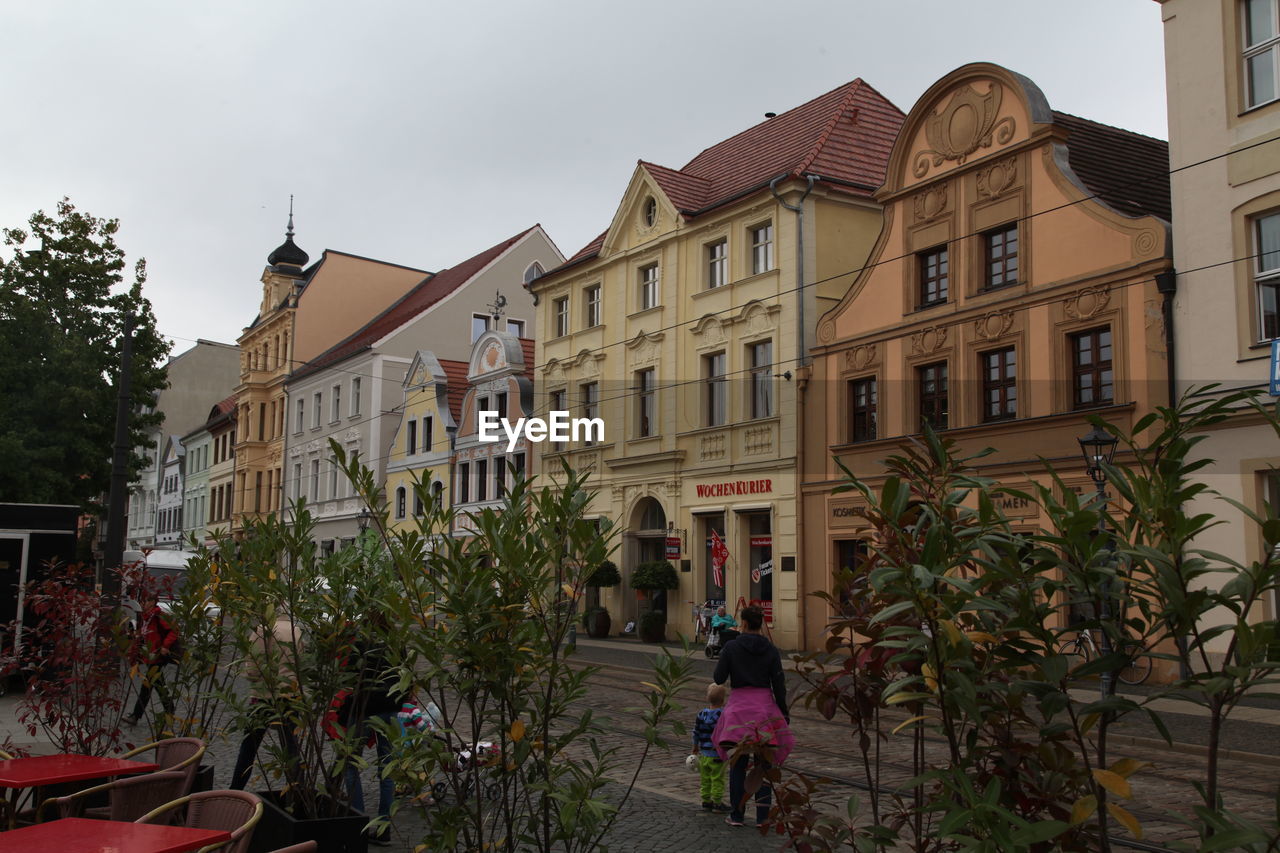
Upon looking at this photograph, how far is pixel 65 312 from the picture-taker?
30.9m

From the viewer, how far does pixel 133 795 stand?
Result: 636 cm

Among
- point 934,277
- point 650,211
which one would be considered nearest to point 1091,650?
point 934,277

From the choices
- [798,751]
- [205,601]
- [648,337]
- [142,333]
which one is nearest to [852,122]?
[648,337]

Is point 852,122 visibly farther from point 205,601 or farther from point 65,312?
point 205,601

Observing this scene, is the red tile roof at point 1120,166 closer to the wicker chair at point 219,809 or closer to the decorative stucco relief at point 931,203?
the decorative stucco relief at point 931,203

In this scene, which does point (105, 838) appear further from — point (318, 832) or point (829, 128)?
point (829, 128)

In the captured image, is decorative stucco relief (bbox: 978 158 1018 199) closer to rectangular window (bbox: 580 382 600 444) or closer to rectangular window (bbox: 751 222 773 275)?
rectangular window (bbox: 751 222 773 275)

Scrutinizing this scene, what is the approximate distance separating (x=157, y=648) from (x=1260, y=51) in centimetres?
1853

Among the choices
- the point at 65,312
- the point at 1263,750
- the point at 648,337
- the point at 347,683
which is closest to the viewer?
the point at 347,683

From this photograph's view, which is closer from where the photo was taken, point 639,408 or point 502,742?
point 502,742

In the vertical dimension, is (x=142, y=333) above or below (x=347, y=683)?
above

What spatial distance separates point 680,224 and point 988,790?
30.5 metres

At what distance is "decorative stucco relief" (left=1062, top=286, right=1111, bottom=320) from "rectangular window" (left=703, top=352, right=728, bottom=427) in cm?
1073

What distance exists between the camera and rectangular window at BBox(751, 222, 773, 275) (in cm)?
2942
